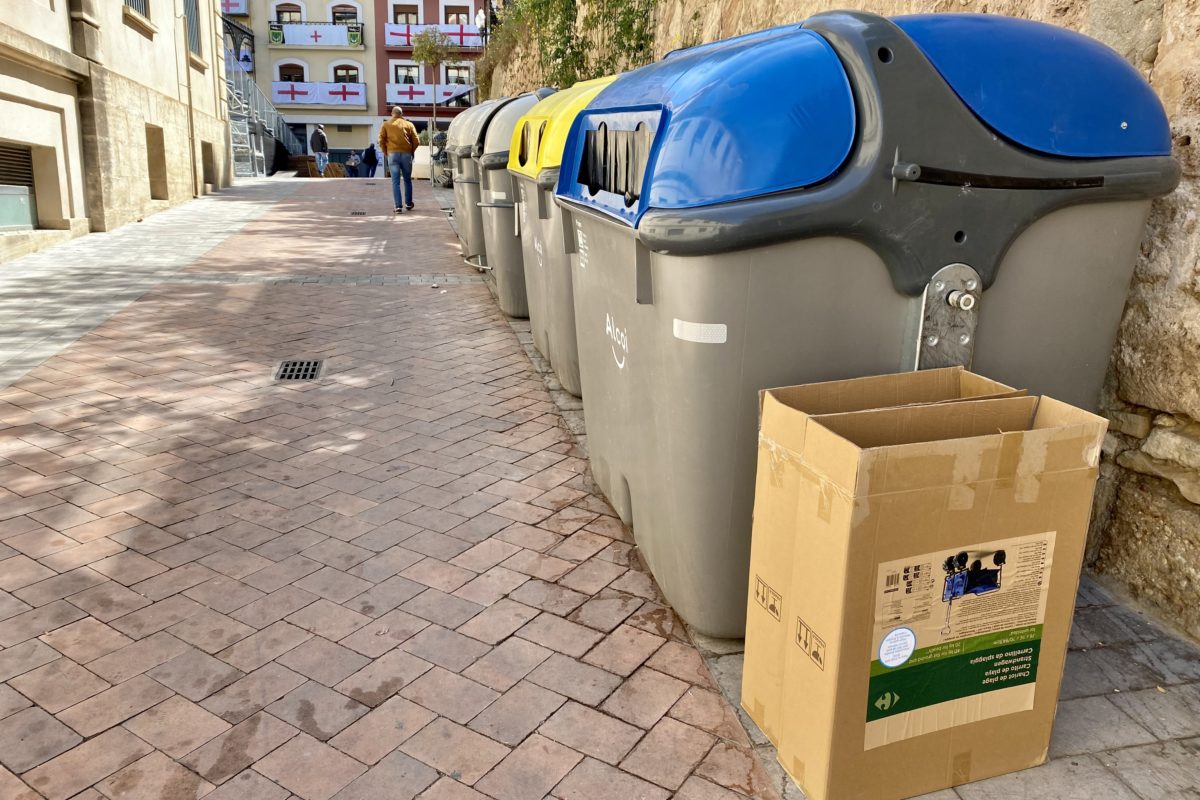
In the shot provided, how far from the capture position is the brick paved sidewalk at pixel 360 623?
2.37 metres

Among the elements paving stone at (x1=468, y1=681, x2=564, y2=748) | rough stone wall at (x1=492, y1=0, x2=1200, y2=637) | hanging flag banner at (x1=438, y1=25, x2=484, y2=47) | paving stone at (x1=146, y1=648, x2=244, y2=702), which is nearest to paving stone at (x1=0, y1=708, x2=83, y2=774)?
paving stone at (x1=146, y1=648, x2=244, y2=702)

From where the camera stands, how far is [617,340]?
3223 millimetres

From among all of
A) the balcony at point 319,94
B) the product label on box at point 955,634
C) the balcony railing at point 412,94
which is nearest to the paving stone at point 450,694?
the product label on box at point 955,634

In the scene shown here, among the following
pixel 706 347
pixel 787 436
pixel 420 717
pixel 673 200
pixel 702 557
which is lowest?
pixel 420 717

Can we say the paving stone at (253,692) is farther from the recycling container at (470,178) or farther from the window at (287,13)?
the window at (287,13)

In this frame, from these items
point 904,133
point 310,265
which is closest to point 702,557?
point 904,133

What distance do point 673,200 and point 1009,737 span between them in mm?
1637

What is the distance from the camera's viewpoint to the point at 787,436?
7.22 feet

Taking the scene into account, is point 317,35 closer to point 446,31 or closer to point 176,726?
point 446,31

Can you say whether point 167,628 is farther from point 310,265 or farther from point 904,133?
point 310,265

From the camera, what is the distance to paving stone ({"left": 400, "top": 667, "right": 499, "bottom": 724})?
2.61 m

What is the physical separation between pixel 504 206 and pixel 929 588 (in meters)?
5.53

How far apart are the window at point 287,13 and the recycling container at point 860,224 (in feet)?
165

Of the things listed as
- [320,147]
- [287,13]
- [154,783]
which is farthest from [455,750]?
[287,13]
